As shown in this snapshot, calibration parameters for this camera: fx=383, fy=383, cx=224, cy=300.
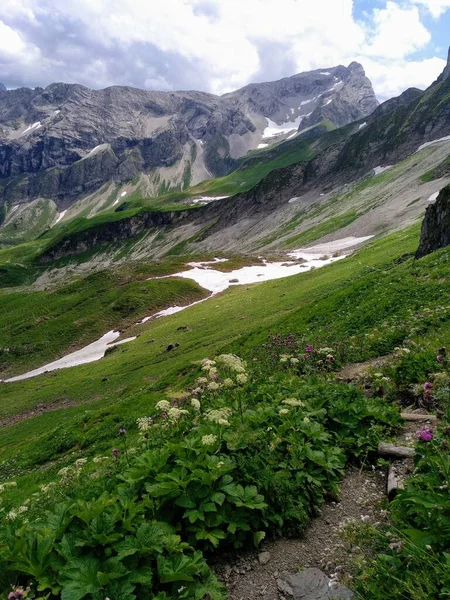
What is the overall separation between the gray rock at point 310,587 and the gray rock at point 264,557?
38 centimetres

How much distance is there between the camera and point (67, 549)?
5.63 metres

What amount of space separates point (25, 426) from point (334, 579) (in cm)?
4032

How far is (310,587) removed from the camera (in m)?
5.80

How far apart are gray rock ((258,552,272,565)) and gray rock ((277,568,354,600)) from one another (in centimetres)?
38

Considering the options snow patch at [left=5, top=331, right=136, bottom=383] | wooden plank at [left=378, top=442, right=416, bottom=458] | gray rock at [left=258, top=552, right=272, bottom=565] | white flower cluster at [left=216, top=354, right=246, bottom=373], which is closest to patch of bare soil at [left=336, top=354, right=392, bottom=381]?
white flower cluster at [left=216, top=354, right=246, bottom=373]

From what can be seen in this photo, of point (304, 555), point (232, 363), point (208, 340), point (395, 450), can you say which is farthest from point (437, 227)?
point (304, 555)

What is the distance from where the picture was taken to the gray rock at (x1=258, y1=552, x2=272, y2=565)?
6.46 meters

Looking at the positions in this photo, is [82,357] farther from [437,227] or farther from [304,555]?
[304,555]

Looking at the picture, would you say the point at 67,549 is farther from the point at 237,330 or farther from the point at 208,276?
the point at 208,276

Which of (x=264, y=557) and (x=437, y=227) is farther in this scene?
(x=437, y=227)

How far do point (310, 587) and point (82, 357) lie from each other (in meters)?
64.8

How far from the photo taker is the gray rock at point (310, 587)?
18.1 feet

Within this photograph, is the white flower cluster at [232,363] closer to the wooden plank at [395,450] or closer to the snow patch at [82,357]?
the wooden plank at [395,450]

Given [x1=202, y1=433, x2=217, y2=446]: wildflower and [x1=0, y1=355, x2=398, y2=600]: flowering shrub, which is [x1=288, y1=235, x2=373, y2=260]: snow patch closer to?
[x1=0, y1=355, x2=398, y2=600]: flowering shrub
